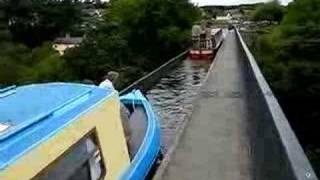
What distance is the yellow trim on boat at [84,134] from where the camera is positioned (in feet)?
15.9

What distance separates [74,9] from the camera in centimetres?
6562

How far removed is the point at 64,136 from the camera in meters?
5.75

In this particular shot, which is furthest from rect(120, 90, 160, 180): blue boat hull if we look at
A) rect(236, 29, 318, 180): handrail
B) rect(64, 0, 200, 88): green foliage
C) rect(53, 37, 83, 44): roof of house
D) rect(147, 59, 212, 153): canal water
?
rect(53, 37, 83, 44): roof of house

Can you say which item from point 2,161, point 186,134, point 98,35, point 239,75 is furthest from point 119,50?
Result: point 2,161

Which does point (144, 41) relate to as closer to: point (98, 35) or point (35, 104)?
point (98, 35)

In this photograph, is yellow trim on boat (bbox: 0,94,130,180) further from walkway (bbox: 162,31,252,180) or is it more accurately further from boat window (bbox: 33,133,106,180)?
walkway (bbox: 162,31,252,180)

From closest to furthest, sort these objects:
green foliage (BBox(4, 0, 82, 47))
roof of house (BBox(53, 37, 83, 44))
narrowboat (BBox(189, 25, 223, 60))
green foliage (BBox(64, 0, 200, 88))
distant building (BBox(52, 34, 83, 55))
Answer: narrowboat (BBox(189, 25, 223, 60)) → green foliage (BBox(64, 0, 200, 88)) → green foliage (BBox(4, 0, 82, 47)) → distant building (BBox(52, 34, 83, 55)) → roof of house (BBox(53, 37, 83, 44))

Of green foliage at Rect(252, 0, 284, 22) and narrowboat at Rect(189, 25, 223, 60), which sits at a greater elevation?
narrowboat at Rect(189, 25, 223, 60)

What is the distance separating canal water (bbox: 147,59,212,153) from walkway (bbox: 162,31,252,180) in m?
0.54

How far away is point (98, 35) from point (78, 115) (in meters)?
44.2

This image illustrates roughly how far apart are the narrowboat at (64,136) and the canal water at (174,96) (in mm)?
3795

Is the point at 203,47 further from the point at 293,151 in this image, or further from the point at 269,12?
the point at 269,12

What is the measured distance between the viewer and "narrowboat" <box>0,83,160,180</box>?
16.5ft

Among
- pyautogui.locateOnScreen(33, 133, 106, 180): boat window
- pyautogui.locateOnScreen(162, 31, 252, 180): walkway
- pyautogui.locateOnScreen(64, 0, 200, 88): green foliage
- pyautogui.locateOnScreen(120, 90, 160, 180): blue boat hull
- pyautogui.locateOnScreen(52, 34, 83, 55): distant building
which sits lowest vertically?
pyautogui.locateOnScreen(52, 34, 83, 55): distant building
